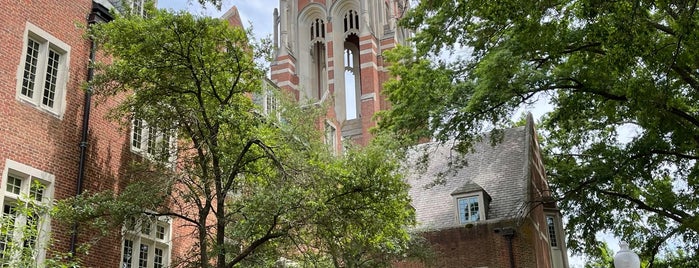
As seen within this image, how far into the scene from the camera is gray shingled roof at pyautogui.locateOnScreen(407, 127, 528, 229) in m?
24.6

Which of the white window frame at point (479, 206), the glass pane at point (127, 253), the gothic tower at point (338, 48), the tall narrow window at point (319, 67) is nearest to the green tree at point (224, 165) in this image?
the glass pane at point (127, 253)

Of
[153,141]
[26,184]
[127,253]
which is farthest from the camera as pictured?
[127,253]

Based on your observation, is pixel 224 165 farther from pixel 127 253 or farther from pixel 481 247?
pixel 481 247

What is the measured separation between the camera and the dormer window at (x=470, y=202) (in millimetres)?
24172

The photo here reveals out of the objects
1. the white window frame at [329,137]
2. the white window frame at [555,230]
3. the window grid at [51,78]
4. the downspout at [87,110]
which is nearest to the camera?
the downspout at [87,110]

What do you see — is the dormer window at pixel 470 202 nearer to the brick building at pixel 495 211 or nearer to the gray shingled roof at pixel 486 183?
the brick building at pixel 495 211

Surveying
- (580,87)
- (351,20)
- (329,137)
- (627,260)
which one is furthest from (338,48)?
(627,260)

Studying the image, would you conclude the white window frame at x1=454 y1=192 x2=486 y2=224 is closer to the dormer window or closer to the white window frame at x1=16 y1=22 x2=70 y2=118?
the dormer window

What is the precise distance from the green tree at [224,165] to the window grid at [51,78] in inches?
73.5

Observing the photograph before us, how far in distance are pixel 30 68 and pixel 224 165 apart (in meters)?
5.14

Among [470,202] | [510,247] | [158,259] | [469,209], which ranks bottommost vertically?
[158,259]

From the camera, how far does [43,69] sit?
14812 millimetres

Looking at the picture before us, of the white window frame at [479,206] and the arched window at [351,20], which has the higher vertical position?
the arched window at [351,20]

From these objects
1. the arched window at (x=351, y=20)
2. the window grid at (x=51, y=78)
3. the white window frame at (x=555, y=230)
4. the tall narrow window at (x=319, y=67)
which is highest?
the arched window at (x=351, y=20)
